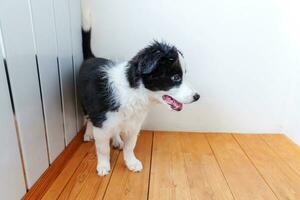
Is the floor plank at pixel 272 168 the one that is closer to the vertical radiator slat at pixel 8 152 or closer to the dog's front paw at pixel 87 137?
the dog's front paw at pixel 87 137

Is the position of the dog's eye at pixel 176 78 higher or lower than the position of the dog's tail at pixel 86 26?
lower

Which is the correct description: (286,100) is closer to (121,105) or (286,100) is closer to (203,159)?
(203,159)

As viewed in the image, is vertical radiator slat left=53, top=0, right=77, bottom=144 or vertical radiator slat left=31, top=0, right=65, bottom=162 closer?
vertical radiator slat left=31, top=0, right=65, bottom=162

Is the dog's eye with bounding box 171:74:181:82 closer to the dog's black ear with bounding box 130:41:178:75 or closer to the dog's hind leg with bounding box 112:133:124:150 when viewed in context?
the dog's black ear with bounding box 130:41:178:75

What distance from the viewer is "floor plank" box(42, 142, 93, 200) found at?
3.45ft

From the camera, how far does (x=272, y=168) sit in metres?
1.26

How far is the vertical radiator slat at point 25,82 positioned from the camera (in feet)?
2.72

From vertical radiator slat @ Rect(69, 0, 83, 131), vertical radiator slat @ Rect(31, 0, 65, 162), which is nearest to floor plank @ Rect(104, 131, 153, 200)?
vertical radiator slat @ Rect(31, 0, 65, 162)

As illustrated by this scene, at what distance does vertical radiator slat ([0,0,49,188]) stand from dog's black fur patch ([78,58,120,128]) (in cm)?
21

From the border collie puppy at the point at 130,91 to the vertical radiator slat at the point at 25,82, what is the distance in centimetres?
24

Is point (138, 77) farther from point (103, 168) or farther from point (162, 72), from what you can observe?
point (103, 168)

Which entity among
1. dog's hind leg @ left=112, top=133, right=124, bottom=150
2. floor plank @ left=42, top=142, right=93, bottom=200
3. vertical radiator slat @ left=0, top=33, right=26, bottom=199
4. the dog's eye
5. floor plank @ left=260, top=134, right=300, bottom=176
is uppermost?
the dog's eye

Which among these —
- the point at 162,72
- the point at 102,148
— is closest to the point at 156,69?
the point at 162,72

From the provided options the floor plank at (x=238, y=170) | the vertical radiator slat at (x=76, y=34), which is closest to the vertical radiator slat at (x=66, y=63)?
the vertical radiator slat at (x=76, y=34)
